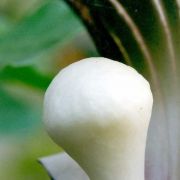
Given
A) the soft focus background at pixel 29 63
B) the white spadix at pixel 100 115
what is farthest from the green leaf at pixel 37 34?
the white spadix at pixel 100 115

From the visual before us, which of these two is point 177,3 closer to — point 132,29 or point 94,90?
point 132,29

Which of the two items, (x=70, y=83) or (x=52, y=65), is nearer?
(x=70, y=83)

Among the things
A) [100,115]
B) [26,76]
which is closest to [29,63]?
[26,76]

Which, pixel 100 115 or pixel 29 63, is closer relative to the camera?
pixel 100 115

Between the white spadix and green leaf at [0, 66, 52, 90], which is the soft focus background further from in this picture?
the white spadix

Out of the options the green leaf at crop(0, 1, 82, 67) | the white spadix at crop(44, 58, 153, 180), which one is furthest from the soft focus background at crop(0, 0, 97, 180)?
the white spadix at crop(44, 58, 153, 180)

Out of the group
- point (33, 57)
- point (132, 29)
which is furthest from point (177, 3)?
point (33, 57)

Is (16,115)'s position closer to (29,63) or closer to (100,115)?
(29,63)
